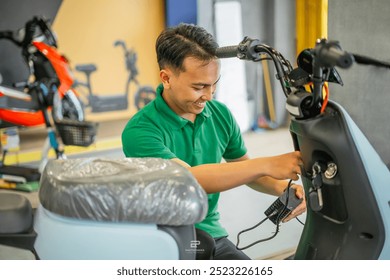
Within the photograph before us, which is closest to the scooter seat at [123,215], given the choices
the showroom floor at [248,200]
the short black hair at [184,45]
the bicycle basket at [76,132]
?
the showroom floor at [248,200]

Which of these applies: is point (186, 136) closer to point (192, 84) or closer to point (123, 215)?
point (192, 84)

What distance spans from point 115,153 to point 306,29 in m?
1.83

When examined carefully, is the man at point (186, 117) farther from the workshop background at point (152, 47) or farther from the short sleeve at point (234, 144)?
the workshop background at point (152, 47)

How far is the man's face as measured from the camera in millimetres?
1636

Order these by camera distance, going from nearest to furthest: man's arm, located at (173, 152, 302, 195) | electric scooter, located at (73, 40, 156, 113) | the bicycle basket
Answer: man's arm, located at (173, 152, 302, 195), the bicycle basket, electric scooter, located at (73, 40, 156, 113)

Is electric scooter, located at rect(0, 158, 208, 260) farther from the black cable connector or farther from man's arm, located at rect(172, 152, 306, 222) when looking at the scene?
the black cable connector

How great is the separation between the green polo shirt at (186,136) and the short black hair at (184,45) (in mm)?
140

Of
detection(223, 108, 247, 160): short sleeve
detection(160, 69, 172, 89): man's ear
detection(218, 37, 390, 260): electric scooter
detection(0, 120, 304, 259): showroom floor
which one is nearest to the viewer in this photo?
detection(218, 37, 390, 260): electric scooter

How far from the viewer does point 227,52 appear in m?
1.49

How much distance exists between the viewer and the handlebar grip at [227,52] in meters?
1.45

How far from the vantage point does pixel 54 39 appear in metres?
3.95

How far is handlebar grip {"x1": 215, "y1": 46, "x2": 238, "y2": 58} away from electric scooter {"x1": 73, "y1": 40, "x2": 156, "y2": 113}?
3.58 metres

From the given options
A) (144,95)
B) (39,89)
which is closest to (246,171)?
(39,89)

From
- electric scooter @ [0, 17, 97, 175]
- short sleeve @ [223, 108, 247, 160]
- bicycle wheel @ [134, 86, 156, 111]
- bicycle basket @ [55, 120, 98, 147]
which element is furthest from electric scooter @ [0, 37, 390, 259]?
bicycle wheel @ [134, 86, 156, 111]
